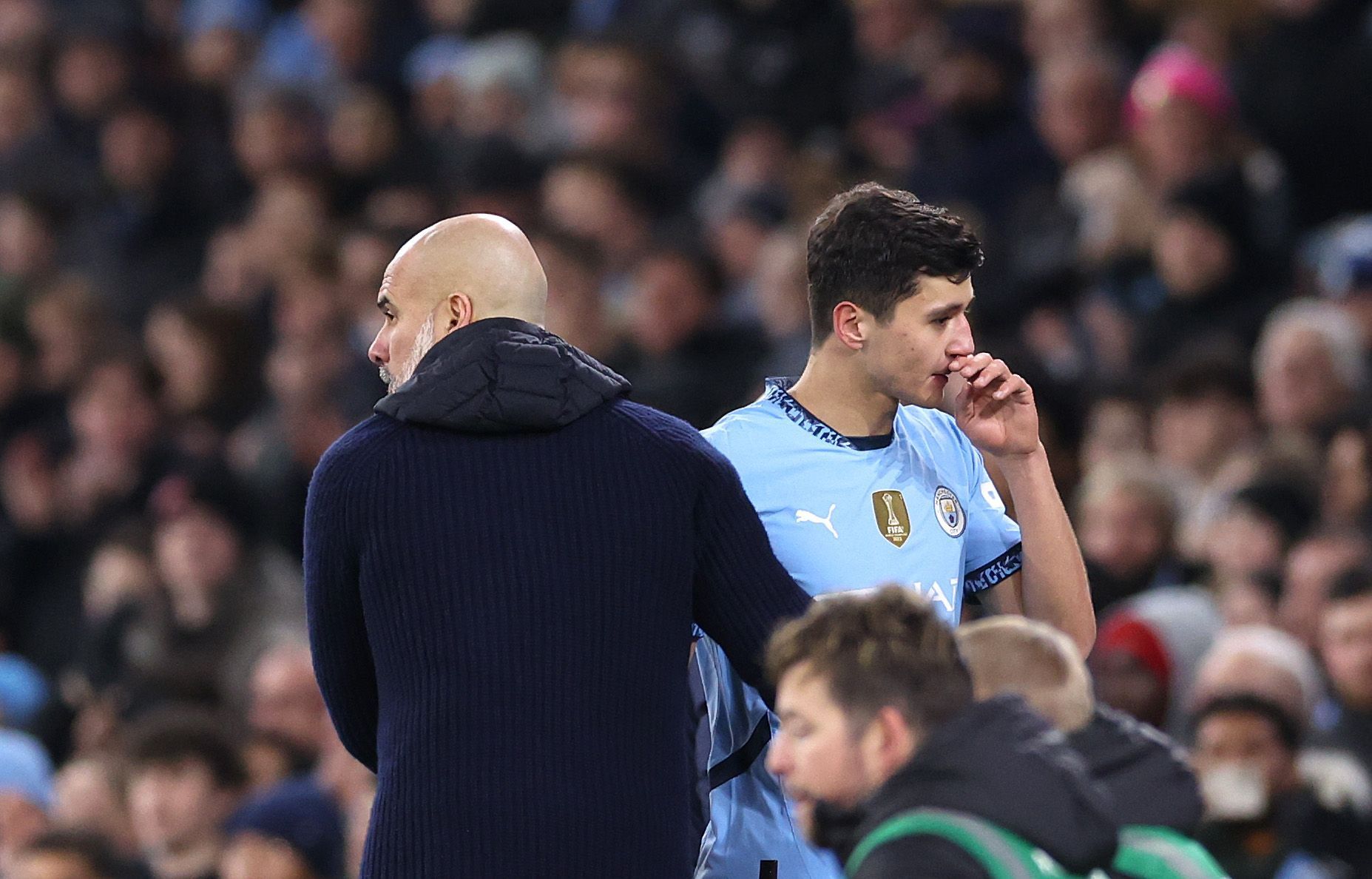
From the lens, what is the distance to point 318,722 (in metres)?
8.07

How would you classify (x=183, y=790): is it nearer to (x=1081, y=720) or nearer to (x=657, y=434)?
(x=657, y=434)

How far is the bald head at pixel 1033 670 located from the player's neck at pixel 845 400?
1.01m

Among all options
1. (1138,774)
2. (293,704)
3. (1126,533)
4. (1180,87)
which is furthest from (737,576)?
(1180,87)

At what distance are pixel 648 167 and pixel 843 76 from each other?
1022 mm

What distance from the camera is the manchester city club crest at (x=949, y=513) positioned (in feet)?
13.5

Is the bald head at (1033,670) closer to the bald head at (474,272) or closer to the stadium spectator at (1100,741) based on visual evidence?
the stadium spectator at (1100,741)

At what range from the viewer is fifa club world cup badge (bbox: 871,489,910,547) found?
406cm

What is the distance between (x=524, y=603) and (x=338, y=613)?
0.32m

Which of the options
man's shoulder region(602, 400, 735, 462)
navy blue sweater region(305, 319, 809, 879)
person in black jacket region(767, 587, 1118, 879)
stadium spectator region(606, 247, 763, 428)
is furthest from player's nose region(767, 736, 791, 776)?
stadium spectator region(606, 247, 763, 428)

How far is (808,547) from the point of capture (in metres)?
4.04

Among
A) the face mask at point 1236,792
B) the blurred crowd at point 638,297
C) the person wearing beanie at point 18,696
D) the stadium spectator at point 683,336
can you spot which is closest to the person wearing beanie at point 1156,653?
the blurred crowd at point 638,297

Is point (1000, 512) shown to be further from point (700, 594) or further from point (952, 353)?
point (700, 594)

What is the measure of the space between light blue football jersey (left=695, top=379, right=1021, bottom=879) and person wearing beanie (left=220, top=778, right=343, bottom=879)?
2813 mm

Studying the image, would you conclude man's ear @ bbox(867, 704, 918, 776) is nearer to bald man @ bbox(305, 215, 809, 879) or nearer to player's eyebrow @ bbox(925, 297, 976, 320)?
bald man @ bbox(305, 215, 809, 879)
